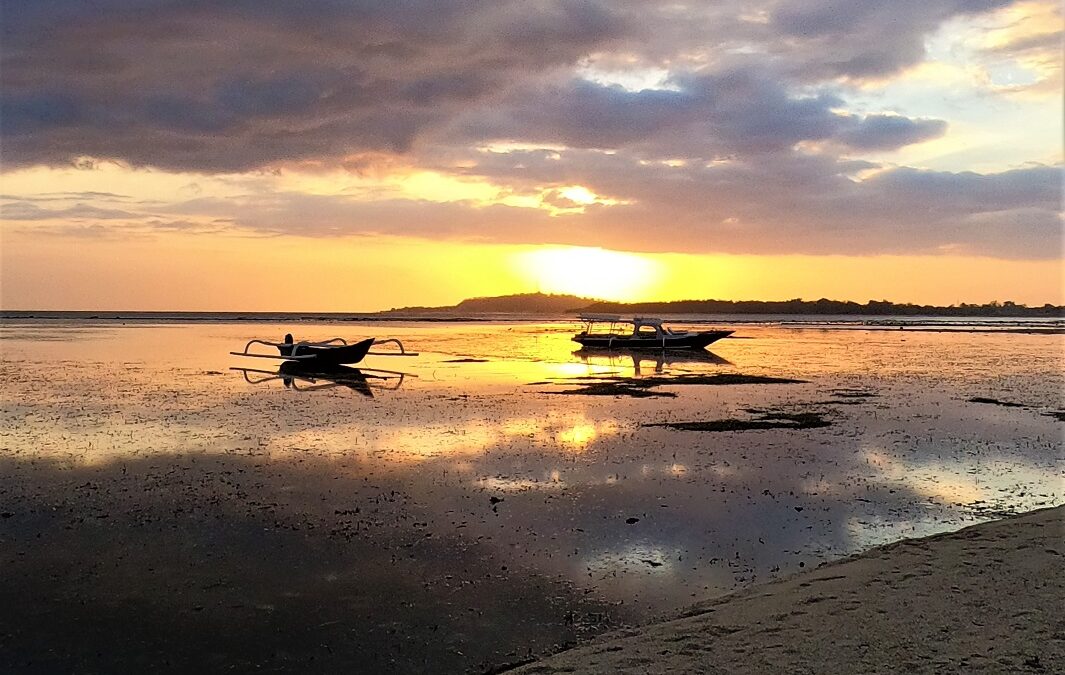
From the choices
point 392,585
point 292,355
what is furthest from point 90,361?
point 392,585

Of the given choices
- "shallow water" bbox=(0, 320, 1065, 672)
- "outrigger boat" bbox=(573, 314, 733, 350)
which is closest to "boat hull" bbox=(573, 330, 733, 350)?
"outrigger boat" bbox=(573, 314, 733, 350)

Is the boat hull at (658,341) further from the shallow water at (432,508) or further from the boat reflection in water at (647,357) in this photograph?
the shallow water at (432,508)

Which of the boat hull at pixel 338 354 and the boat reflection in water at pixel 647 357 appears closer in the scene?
the boat hull at pixel 338 354

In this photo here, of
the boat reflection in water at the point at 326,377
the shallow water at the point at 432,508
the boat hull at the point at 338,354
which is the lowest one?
the shallow water at the point at 432,508

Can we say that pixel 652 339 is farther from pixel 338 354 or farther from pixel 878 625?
pixel 878 625

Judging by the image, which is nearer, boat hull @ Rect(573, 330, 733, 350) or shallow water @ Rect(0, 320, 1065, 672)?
shallow water @ Rect(0, 320, 1065, 672)

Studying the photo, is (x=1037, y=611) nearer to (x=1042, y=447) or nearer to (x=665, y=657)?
(x=665, y=657)

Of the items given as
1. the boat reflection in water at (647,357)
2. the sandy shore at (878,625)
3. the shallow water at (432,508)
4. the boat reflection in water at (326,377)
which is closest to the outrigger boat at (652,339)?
the boat reflection in water at (647,357)

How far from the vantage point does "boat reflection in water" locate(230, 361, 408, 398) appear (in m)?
31.2

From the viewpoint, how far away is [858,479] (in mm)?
14422

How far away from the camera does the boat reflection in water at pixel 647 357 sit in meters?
43.9

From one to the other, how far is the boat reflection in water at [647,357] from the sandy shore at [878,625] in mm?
28379

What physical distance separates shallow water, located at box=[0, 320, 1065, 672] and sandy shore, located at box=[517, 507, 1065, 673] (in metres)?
0.95

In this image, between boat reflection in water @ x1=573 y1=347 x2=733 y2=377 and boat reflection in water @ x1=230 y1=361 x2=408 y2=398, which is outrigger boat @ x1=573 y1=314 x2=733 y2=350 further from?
boat reflection in water @ x1=230 y1=361 x2=408 y2=398
